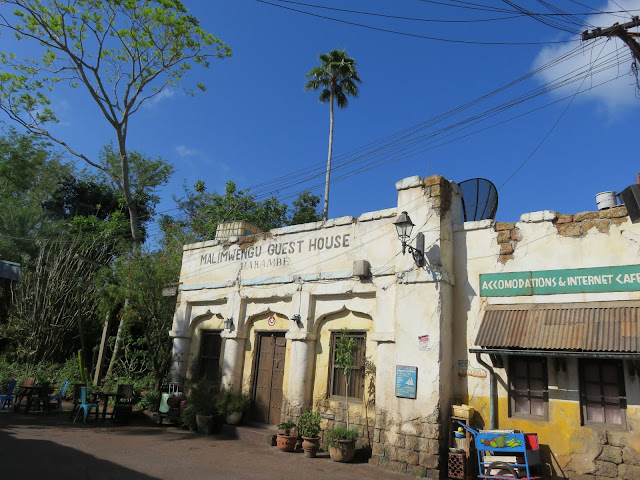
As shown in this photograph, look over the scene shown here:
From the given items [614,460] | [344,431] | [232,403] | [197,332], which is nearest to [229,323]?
[197,332]

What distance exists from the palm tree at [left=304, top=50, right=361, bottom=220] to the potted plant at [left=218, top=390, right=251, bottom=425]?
14712 millimetres

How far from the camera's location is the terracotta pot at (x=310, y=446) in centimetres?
863

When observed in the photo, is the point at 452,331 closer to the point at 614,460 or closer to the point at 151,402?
the point at 614,460

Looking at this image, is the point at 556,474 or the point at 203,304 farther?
the point at 203,304

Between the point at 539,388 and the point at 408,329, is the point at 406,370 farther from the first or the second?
the point at 539,388

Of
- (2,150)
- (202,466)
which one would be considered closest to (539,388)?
(202,466)

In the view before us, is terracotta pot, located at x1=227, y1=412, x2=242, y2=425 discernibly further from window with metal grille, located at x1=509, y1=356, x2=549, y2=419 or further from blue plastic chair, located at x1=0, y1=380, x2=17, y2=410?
blue plastic chair, located at x1=0, y1=380, x2=17, y2=410

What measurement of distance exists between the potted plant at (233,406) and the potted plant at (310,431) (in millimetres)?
1944

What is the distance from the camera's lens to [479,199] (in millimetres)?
9570

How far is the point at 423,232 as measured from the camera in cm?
866

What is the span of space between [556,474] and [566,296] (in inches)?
110

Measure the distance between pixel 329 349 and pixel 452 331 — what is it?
2.88 m

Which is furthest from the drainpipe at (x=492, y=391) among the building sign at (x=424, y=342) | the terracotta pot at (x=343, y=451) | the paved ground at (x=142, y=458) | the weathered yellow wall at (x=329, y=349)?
the terracotta pot at (x=343, y=451)

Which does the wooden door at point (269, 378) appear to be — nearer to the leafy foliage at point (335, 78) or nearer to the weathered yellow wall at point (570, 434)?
the weathered yellow wall at point (570, 434)
